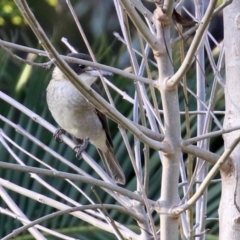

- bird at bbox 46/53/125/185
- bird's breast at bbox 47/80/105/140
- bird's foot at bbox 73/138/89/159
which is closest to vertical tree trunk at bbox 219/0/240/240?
bird's foot at bbox 73/138/89/159

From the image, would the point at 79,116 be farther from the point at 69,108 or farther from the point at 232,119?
the point at 232,119

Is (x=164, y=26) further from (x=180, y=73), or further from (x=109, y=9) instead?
(x=109, y=9)

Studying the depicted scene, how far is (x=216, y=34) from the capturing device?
5.00 metres

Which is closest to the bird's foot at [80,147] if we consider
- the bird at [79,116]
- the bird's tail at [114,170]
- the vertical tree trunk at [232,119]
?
the bird at [79,116]

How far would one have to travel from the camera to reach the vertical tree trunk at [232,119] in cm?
144

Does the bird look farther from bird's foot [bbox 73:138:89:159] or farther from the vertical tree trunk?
the vertical tree trunk

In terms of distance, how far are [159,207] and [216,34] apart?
382cm

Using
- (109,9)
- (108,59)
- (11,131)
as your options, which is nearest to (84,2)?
(109,9)

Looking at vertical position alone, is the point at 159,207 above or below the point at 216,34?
below

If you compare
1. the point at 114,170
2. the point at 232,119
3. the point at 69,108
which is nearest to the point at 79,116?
the point at 69,108

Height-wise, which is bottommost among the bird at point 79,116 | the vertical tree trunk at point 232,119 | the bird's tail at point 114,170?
the vertical tree trunk at point 232,119

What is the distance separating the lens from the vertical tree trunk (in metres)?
1.44

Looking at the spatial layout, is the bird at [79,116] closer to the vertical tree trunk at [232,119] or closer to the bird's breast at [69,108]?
the bird's breast at [69,108]

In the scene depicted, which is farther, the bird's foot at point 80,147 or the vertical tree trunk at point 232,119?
the bird's foot at point 80,147
